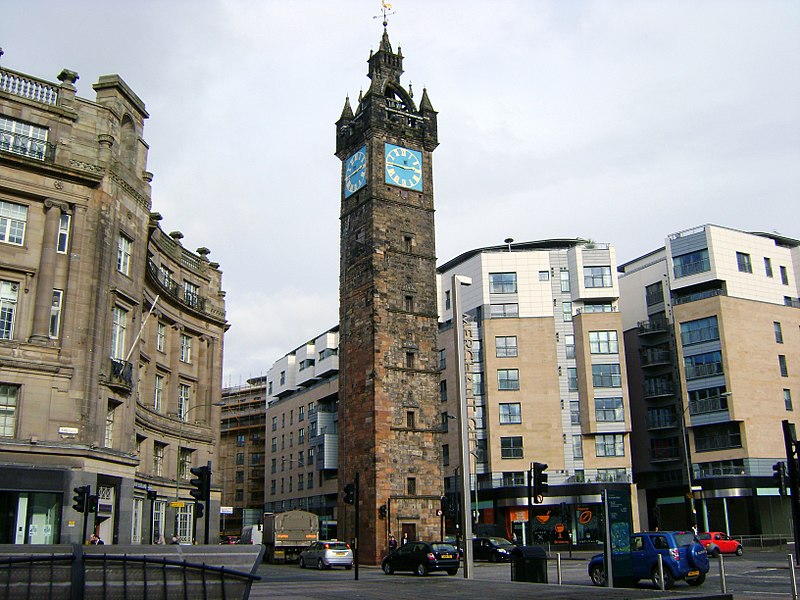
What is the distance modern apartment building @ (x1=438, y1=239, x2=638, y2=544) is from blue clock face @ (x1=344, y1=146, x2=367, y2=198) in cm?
1543

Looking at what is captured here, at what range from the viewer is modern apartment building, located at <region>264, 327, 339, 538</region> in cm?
8200

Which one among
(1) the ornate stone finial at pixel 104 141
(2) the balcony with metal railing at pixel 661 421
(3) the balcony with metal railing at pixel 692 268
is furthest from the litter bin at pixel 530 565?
(3) the balcony with metal railing at pixel 692 268

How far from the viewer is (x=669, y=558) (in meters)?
24.1

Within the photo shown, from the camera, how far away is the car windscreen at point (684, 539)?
81.0 ft

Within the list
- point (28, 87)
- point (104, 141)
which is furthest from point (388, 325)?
point (28, 87)

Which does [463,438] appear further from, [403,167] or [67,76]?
[403,167]

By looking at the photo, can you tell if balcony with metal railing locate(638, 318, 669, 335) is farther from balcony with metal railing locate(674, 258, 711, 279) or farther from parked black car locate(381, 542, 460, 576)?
parked black car locate(381, 542, 460, 576)

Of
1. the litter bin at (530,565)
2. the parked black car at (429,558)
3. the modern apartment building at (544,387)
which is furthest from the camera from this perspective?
the modern apartment building at (544,387)

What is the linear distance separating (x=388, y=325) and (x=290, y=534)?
1463 cm

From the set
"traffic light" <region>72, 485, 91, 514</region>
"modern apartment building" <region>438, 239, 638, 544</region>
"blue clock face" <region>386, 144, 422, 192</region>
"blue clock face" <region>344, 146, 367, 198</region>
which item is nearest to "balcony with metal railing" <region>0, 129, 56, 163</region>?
"traffic light" <region>72, 485, 91, 514</region>

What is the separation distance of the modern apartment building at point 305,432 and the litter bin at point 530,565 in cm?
5274

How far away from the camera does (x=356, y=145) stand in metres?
56.2

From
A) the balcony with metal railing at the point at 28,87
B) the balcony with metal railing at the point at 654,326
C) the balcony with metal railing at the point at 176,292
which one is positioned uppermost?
the balcony with metal railing at the point at 28,87

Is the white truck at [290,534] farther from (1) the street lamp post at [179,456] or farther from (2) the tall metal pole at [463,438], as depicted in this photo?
(2) the tall metal pole at [463,438]
